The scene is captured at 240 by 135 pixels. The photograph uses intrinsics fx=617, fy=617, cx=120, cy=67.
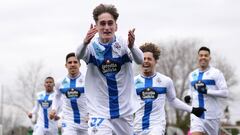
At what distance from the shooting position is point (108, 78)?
866 cm

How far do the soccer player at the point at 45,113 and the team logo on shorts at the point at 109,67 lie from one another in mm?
10550

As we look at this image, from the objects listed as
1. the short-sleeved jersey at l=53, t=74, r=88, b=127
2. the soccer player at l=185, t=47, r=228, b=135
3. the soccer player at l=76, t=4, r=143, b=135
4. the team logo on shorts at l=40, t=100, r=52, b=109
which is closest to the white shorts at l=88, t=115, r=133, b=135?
the soccer player at l=76, t=4, r=143, b=135

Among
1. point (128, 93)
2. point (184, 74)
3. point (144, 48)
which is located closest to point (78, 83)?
point (144, 48)

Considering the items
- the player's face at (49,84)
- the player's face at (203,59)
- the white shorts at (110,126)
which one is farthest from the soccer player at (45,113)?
the white shorts at (110,126)

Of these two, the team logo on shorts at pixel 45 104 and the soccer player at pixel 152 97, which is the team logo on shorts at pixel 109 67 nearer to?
the soccer player at pixel 152 97

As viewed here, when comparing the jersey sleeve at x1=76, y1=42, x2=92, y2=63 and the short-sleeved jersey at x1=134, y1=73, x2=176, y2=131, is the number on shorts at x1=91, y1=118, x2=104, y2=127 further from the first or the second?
the short-sleeved jersey at x1=134, y1=73, x2=176, y2=131

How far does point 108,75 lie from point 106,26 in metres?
0.70

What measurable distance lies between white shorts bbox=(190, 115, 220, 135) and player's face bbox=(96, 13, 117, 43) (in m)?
6.49

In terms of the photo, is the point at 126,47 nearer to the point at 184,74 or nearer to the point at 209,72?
the point at 209,72

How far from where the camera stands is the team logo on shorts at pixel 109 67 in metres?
8.60

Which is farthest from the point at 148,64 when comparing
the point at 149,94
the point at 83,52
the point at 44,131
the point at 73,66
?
the point at 44,131

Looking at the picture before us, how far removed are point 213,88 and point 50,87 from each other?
6691mm

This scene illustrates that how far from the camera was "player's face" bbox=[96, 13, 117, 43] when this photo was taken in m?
8.46

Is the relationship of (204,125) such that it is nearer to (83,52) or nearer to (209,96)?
(209,96)
